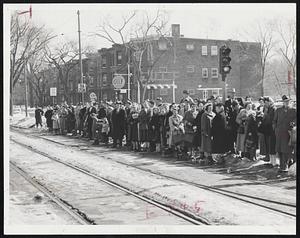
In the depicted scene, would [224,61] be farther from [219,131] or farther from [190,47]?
[190,47]

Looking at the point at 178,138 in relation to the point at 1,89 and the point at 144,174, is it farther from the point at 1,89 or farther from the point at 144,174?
the point at 1,89

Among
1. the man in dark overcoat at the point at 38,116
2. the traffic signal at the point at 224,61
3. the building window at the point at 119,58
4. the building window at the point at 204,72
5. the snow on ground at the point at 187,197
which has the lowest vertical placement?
the snow on ground at the point at 187,197

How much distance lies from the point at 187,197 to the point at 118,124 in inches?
361

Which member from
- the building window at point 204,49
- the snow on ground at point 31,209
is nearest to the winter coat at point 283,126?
the snow on ground at point 31,209

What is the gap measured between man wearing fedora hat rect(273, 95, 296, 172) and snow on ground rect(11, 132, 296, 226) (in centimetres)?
250

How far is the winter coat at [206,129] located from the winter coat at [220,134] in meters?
0.18

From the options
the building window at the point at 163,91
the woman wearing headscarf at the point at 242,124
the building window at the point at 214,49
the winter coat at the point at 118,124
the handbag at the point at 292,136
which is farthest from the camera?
the building window at the point at 163,91

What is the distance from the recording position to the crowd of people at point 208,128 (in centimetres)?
1220

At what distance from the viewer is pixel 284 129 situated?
39.4 ft

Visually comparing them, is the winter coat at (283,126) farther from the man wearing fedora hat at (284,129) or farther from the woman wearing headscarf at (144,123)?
the woman wearing headscarf at (144,123)

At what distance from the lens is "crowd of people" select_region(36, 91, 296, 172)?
12203 millimetres

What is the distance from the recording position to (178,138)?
15297mm

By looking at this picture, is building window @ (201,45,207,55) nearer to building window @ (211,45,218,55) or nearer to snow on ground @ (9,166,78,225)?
building window @ (211,45,218,55)

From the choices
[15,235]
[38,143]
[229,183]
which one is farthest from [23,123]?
[15,235]
